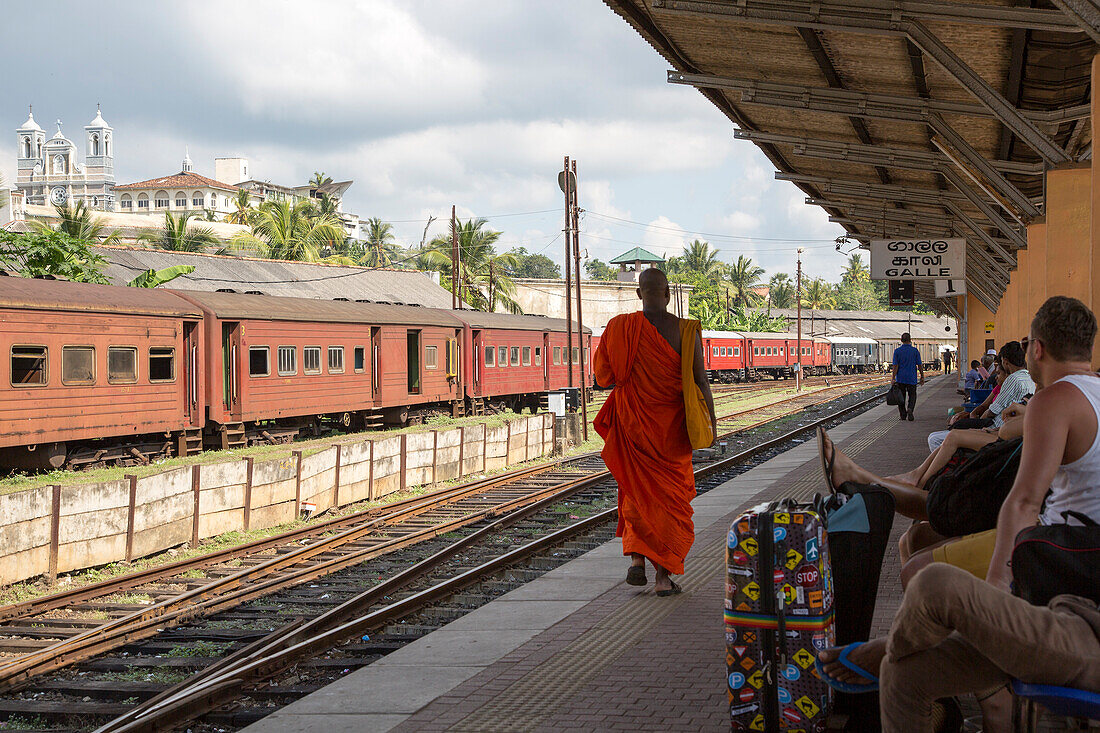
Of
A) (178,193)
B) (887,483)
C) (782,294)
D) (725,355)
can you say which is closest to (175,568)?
(887,483)

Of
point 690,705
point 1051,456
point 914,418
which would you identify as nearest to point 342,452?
point 690,705

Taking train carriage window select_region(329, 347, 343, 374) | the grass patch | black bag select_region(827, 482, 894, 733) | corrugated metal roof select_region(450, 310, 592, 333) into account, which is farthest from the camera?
corrugated metal roof select_region(450, 310, 592, 333)

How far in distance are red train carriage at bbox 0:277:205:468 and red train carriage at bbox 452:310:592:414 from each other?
11.5 metres

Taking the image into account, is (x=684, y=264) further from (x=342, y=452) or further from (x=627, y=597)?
(x=627, y=597)

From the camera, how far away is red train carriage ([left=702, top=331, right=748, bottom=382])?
53.0m

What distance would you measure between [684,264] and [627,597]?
107818mm

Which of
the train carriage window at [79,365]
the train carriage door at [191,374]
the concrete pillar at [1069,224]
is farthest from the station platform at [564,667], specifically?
the train carriage door at [191,374]

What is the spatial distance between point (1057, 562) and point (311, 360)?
19.7m

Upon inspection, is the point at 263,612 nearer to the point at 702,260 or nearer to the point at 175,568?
the point at 175,568

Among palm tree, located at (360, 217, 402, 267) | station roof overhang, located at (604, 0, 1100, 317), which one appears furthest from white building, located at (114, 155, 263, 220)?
station roof overhang, located at (604, 0, 1100, 317)

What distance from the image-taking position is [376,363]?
961 inches

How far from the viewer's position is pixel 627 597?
22.5 ft

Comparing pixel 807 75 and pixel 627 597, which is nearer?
pixel 627 597

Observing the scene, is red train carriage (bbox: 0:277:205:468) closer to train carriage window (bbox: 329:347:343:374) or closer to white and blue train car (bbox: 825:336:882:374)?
train carriage window (bbox: 329:347:343:374)
